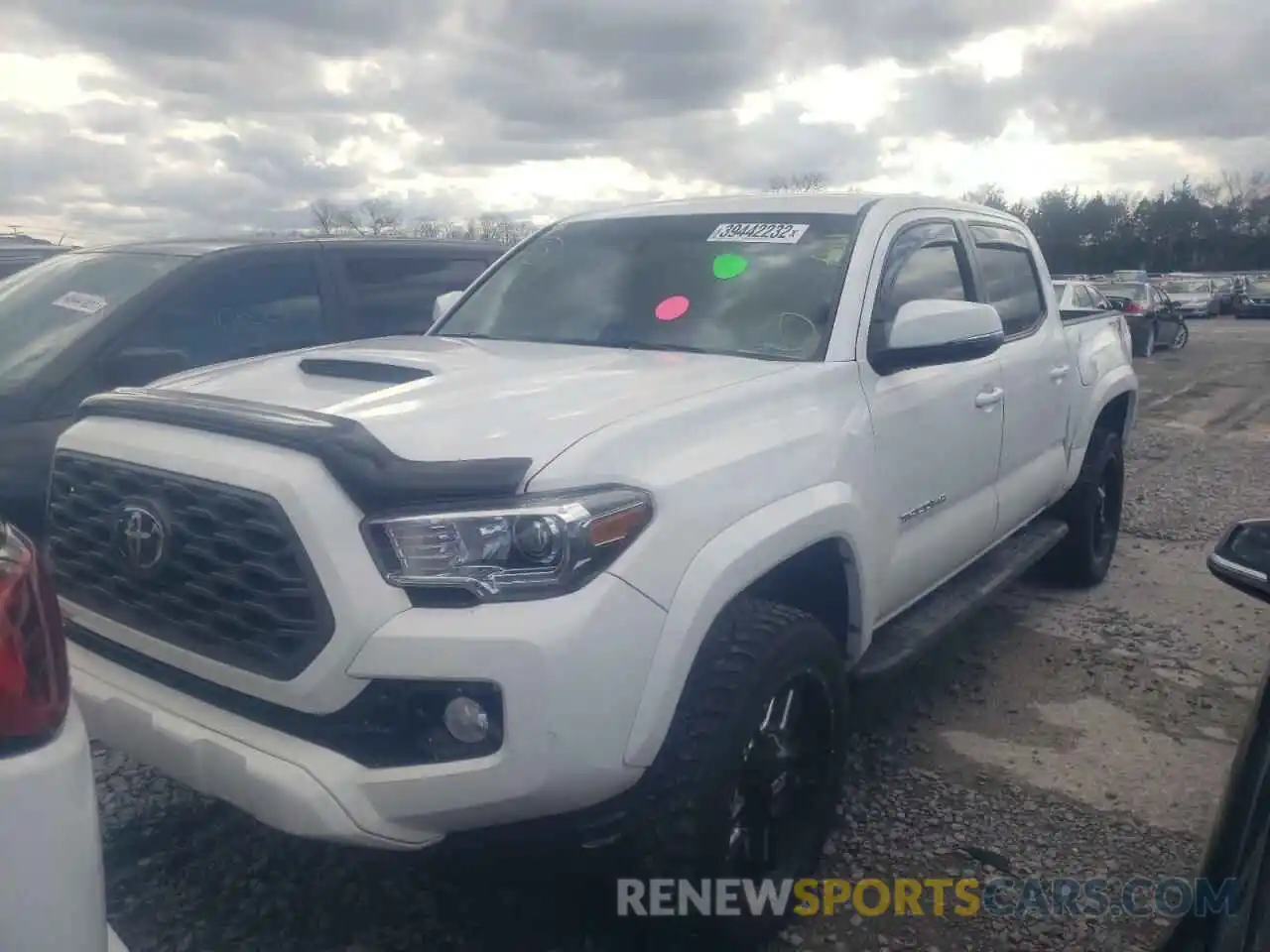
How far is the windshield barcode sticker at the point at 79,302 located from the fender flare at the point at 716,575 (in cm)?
314

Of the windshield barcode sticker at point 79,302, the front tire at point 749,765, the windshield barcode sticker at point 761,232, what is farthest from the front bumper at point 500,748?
the windshield barcode sticker at point 79,302

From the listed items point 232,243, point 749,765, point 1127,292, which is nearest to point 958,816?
point 749,765

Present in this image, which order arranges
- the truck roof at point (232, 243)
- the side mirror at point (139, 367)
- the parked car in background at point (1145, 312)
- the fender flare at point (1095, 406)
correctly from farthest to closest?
the parked car in background at point (1145, 312), the fender flare at point (1095, 406), the truck roof at point (232, 243), the side mirror at point (139, 367)

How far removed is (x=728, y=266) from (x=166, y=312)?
7.64ft

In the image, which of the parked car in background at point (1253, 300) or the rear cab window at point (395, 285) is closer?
the rear cab window at point (395, 285)

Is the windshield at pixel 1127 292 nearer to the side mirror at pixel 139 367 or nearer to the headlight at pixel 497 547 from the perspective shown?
the side mirror at pixel 139 367

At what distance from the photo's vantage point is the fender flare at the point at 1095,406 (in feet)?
16.9

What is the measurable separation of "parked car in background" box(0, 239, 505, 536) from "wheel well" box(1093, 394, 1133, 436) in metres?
3.49

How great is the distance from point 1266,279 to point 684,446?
3864 cm

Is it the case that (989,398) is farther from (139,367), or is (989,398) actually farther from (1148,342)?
(1148,342)

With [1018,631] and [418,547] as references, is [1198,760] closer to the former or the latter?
[1018,631]

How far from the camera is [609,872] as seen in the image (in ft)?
8.15

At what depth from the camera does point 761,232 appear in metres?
3.68

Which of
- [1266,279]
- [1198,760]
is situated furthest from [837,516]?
[1266,279]
